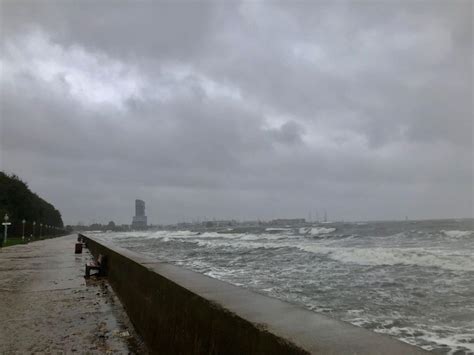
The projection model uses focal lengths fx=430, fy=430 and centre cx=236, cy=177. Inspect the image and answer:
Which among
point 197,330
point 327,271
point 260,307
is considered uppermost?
point 260,307

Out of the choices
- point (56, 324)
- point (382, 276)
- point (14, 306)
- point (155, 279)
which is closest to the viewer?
point (155, 279)

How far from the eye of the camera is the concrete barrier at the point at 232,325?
2355mm

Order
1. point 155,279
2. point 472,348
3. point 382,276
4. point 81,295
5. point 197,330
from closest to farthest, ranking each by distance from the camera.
Answer: point 197,330, point 155,279, point 472,348, point 81,295, point 382,276

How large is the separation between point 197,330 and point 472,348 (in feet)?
14.1

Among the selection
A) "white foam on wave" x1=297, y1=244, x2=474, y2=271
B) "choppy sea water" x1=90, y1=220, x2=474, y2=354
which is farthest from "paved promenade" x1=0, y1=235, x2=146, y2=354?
"white foam on wave" x1=297, y1=244, x2=474, y2=271

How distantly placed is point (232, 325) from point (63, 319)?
468cm

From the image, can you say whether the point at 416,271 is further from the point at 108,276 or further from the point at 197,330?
the point at 197,330

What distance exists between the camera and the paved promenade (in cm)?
524

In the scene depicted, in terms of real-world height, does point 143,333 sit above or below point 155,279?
below

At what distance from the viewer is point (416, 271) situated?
47.0 feet

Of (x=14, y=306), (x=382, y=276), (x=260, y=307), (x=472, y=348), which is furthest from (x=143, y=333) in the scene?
(x=382, y=276)

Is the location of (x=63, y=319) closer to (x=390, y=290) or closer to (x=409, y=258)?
(x=390, y=290)

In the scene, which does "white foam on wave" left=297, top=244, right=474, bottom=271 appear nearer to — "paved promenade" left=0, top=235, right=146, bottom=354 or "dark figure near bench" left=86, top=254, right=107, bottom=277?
"dark figure near bench" left=86, top=254, right=107, bottom=277

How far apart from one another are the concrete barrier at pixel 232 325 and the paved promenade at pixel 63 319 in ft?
1.80
